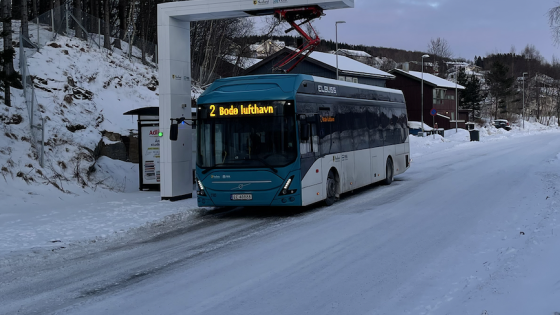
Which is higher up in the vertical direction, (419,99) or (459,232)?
(419,99)

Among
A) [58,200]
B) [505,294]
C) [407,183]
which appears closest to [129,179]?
[58,200]

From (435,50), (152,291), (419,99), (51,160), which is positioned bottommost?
(152,291)

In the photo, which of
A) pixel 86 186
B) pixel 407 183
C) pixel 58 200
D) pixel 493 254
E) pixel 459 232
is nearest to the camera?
pixel 493 254

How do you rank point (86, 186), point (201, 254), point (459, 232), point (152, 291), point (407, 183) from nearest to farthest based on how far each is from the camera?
point (152, 291), point (201, 254), point (459, 232), point (86, 186), point (407, 183)

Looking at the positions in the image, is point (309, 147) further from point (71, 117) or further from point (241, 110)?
point (71, 117)

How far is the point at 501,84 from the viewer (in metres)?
110

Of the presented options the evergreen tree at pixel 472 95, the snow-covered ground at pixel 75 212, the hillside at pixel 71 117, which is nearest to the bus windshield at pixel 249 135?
the snow-covered ground at pixel 75 212

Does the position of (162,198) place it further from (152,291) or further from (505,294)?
(505,294)

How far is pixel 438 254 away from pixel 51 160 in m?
13.7

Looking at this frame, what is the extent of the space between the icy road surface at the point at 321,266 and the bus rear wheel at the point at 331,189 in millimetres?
876

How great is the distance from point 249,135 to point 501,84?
351 feet

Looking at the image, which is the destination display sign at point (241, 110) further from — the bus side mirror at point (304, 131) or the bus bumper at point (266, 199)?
the bus bumper at point (266, 199)

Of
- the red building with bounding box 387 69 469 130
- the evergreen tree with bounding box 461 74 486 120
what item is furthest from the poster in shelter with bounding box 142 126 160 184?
the evergreen tree with bounding box 461 74 486 120

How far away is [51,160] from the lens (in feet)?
60.0
